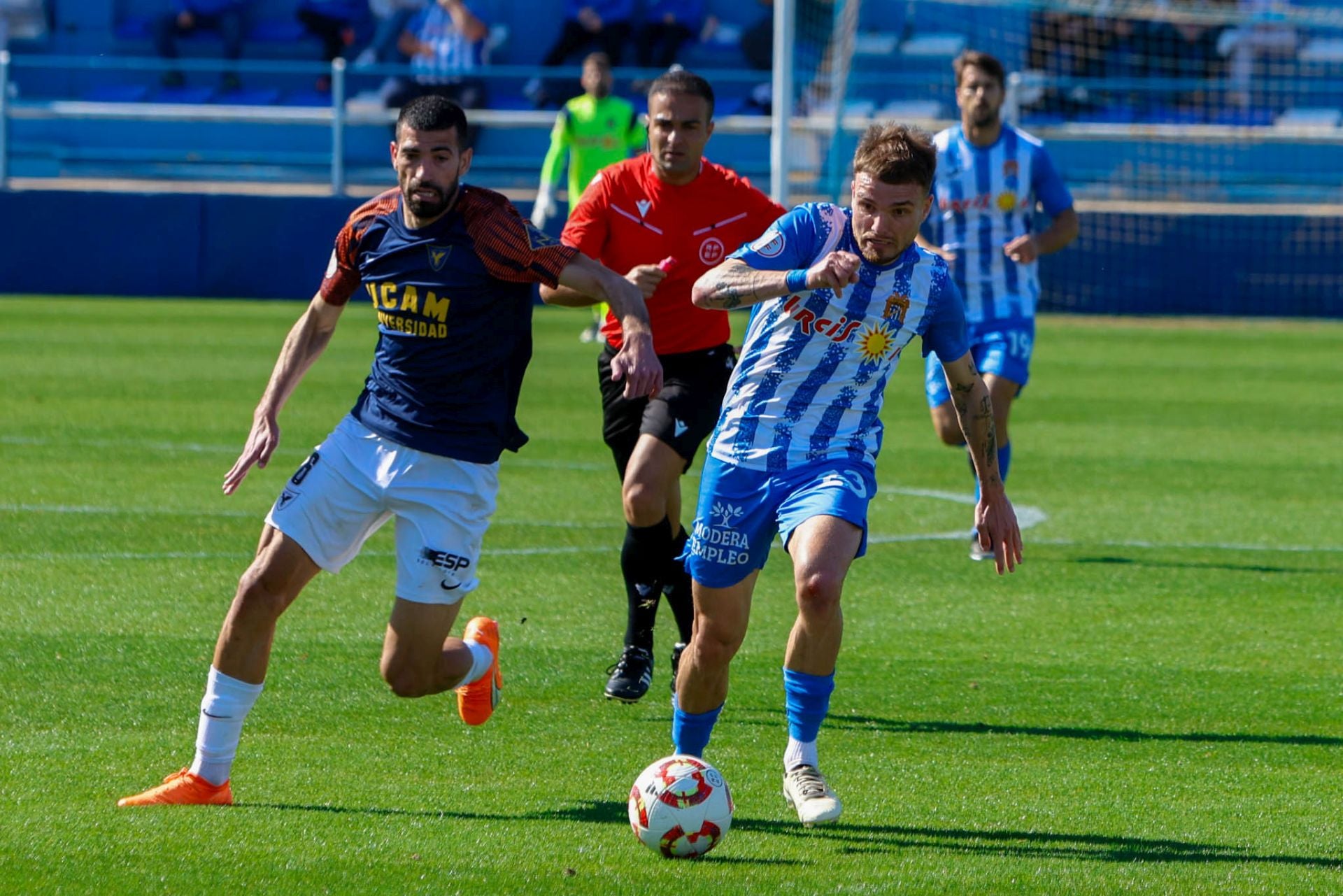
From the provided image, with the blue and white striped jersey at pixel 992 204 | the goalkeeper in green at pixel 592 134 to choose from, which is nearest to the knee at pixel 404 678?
the blue and white striped jersey at pixel 992 204

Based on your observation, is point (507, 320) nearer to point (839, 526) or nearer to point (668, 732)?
point (839, 526)

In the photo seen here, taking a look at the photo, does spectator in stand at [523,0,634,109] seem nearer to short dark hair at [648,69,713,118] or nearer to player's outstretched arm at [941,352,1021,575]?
short dark hair at [648,69,713,118]

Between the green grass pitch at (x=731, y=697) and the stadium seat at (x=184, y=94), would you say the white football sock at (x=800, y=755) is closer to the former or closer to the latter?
the green grass pitch at (x=731, y=697)

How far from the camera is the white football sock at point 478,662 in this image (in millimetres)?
5852

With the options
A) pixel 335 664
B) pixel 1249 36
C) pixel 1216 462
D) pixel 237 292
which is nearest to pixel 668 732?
pixel 335 664

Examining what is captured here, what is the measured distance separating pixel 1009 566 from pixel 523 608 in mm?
3229

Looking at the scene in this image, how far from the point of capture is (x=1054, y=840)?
508 cm

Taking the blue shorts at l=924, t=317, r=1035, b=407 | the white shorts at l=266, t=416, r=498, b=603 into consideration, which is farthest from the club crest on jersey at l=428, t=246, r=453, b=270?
the blue shorts at l=924, t=317, r=1035, b=407

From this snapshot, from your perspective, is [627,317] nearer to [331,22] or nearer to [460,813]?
[460,813]

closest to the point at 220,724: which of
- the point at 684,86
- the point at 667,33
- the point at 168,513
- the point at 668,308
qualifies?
the point at 668,308

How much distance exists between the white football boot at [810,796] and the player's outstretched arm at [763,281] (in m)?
1.35

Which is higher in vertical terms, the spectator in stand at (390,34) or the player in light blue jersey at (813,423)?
the spectator in stand at (390,34)

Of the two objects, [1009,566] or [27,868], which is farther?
[1009,566]

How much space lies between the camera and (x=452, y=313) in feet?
17.9
